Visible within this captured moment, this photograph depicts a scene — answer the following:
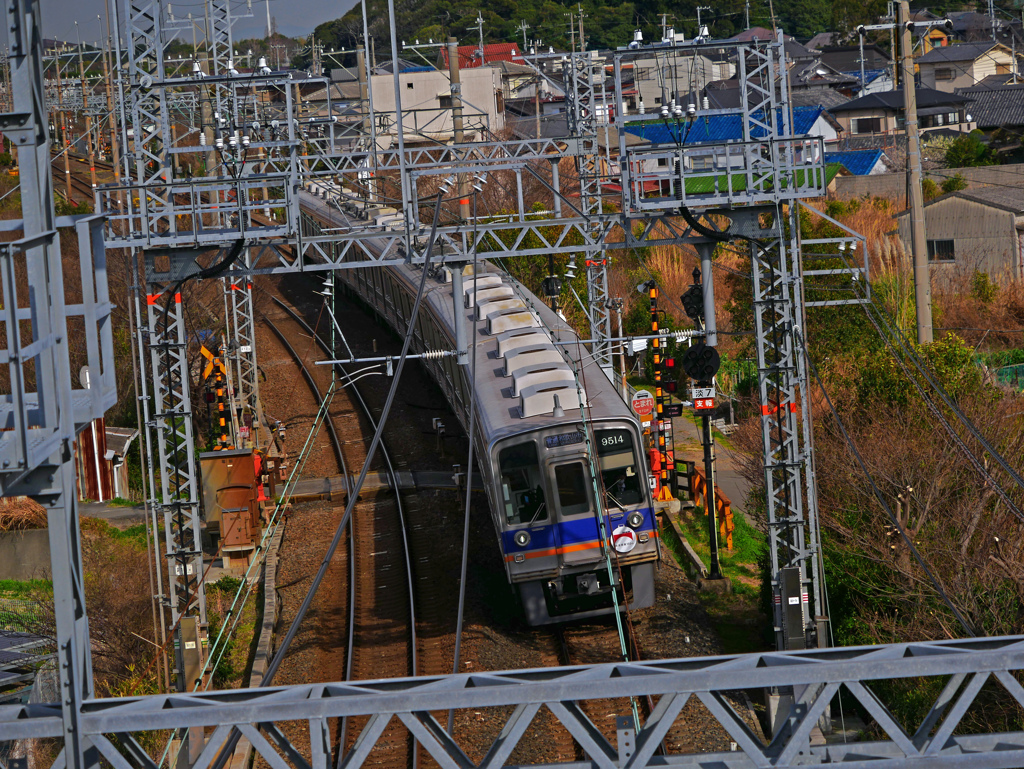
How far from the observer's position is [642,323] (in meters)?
26.4

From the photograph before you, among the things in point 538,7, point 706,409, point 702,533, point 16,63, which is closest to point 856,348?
point 702,533

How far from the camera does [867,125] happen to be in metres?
51.8

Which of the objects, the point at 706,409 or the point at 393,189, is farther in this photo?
the point at 393,189

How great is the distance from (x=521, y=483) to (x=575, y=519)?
67 cm

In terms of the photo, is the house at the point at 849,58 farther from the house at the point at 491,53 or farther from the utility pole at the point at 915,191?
the utility pole at the point at 915,191

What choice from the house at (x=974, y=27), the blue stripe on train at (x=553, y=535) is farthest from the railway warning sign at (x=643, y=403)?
the house at (x=974, y=27)

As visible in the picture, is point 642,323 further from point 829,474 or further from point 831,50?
point 831,50

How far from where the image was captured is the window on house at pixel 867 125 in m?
51.5

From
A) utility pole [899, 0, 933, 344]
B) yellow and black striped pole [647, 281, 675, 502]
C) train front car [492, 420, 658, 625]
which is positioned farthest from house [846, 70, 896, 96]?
train front car [492, 420, 658, 625]

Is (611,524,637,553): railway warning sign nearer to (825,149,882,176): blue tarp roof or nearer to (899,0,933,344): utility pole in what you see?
(899,0,933,344): utility pole

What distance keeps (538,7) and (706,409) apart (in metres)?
66.3

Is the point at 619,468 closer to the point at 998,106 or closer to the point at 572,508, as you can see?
the point at 572,508

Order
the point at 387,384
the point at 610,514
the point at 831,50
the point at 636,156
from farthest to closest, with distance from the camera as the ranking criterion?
the point at 831,50, the point at 387,384, the point at 610,514, the point at 636,156

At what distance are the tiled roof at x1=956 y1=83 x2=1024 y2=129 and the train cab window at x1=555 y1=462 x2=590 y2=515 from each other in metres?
44.7
